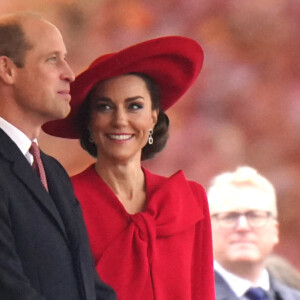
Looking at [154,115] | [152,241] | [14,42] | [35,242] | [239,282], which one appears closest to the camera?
[35,242]

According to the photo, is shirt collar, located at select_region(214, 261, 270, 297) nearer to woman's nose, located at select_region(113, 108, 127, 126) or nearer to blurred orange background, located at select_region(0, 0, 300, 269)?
blurred orange background, located at select_region(0, 0, 300, 269)

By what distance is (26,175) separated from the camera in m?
1.58

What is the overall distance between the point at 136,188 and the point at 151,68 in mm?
317

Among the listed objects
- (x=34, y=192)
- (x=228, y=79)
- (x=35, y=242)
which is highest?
(x=228, y=79)

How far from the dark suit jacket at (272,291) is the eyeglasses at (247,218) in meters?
0.16

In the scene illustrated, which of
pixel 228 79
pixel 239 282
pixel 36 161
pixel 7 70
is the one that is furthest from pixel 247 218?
pixel 7 70

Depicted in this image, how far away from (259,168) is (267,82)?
0.92ft

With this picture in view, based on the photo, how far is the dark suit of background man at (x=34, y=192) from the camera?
151 centimetres

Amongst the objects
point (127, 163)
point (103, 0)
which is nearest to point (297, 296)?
point (127, 163)

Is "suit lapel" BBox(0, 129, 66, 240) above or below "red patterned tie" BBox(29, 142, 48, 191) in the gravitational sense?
below

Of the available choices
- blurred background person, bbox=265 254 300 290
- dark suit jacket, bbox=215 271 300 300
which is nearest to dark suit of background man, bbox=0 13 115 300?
dark suit jacket, bbox=215 271 300 300

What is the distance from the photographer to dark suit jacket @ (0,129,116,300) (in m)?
1.46

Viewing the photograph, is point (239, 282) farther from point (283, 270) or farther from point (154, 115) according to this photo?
point (154, 115)

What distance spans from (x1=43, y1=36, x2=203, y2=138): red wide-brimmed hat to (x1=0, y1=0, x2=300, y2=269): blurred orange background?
0.28 metres
